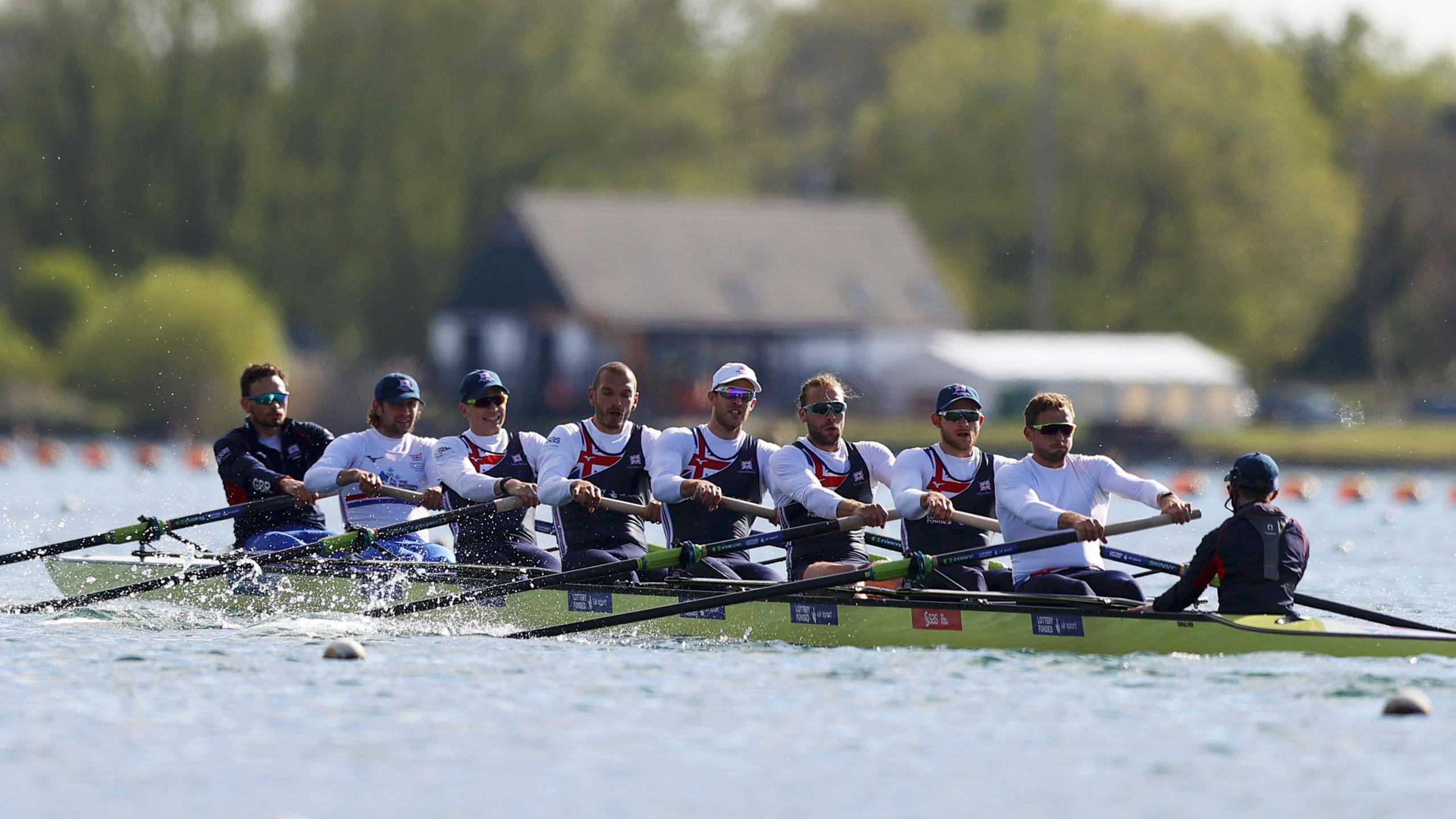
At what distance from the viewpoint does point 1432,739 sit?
30.0 feet

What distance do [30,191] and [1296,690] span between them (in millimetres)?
43298

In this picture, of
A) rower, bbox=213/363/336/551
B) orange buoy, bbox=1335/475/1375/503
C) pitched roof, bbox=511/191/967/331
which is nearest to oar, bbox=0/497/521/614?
rower, bbox=213/363/336/551

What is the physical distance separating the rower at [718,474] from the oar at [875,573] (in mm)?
595

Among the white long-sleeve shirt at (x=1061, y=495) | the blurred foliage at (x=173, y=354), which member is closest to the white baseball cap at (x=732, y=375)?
the white long-sleeve shirt at (x=1061, y=495)

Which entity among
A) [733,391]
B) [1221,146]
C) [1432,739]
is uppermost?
[1221,146]

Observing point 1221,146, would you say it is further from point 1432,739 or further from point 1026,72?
point 1432,739

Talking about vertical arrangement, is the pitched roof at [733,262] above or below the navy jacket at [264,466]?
above

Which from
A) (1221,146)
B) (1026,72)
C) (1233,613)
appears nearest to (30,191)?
(1026,72)

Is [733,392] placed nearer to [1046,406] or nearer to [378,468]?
[1046,406]

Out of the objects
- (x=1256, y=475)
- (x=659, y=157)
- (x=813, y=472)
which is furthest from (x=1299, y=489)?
(x=659, y=157)

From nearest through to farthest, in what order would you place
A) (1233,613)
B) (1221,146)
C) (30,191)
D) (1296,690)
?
(1296,690) < (1233,613) < (30,191) < (1221,146)

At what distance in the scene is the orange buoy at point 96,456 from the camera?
114ft

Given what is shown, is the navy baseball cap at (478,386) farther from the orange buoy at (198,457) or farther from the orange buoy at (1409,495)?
the orange buoy at (198,457)

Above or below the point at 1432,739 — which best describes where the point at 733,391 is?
above
